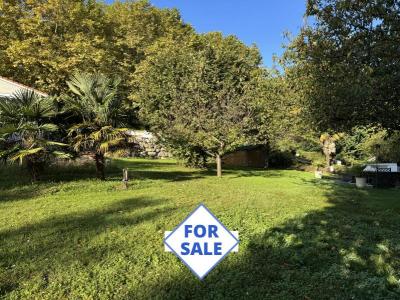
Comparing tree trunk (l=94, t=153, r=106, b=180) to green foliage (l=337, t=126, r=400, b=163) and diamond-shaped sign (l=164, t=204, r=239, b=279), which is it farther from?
green foliage (l=337, t=126, r=400, b=163)

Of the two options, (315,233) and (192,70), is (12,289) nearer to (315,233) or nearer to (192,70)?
(315,233)

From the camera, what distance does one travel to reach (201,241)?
462cm

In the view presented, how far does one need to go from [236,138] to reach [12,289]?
1431cm

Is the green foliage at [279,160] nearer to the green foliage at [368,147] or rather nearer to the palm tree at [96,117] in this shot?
the green foliage at [368,147]

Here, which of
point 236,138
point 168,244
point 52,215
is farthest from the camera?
point 236,138

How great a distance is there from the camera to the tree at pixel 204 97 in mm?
19000

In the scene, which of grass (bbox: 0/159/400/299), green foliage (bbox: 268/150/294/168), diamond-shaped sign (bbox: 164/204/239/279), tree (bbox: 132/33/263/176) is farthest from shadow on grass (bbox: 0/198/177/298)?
green foliage (bbox: 268/150/294/168)

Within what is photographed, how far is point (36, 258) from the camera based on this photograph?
622 cm

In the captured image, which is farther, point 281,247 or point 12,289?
point 281,247

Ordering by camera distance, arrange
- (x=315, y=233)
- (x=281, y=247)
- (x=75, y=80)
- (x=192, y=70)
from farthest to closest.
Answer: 1. (x=192, y=70)
2. (x=75, y=80)
3. (x=315, y=233)
4. (x=281, y=247)

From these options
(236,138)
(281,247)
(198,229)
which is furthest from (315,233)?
(236,138)

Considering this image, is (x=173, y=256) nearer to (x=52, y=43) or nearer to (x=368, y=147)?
(x=368, y=147)

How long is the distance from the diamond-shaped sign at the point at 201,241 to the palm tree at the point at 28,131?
8890mm

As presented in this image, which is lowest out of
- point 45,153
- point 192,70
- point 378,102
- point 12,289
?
point 12,289
